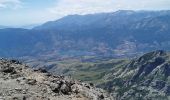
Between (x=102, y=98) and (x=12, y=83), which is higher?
(x=12, y=83)

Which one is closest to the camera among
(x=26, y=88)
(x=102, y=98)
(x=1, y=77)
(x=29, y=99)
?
(x=29, y=99)

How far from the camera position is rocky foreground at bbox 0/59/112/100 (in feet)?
91.0

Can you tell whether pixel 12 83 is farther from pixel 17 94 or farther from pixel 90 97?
pixel 90 97

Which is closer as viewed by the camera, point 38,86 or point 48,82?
point 38,86

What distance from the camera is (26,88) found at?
29.1m

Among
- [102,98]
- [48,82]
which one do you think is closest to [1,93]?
[48,82]

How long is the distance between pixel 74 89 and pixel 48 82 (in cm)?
238

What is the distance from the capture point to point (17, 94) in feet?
90.1

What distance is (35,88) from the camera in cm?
2939

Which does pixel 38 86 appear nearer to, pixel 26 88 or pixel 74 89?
pixel 26 88

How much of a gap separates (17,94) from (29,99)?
1130mm

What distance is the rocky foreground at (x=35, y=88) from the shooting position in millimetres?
27750

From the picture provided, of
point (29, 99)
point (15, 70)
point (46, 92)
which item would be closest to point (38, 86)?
point (46, 92)

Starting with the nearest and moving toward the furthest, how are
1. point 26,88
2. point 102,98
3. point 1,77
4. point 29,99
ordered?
1. point 29,99
2. point 26,88
3. point 1,77
4. point 102,98
